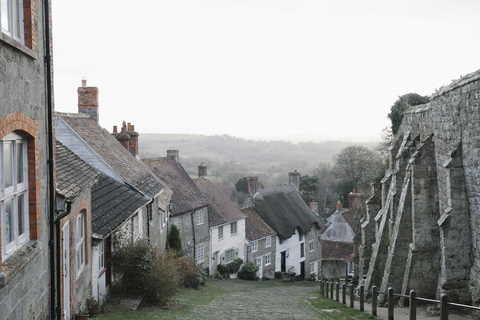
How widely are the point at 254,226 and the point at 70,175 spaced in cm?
2537

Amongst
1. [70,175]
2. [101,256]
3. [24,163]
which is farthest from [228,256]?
[24,163]

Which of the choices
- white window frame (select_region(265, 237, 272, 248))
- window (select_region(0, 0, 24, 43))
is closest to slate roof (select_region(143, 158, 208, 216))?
white window frame (select_region(265, 237, 272, 248))

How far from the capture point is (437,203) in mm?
13016

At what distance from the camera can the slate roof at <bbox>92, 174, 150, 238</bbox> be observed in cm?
1168

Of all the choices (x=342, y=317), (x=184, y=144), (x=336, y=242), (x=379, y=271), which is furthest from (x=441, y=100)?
(x=184, y=144)

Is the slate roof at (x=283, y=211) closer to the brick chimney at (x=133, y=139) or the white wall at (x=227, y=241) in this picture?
the white wall at (x=227, y=241)

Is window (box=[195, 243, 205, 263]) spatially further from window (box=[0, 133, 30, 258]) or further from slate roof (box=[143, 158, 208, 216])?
window (box=[0, 133, 30, 258])

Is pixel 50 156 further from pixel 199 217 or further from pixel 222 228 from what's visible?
pixel 222 228

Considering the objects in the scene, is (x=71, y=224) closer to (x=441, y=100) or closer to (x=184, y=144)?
(x=441, y=100)

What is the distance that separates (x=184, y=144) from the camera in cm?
12088

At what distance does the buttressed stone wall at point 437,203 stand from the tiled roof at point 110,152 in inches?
363

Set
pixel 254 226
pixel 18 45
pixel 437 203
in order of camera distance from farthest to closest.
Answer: pixel 254 226 < pixel 437 203 < pixel 18 45

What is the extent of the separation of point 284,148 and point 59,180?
128178 mm

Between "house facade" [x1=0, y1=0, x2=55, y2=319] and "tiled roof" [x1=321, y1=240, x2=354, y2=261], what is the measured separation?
32.3m
